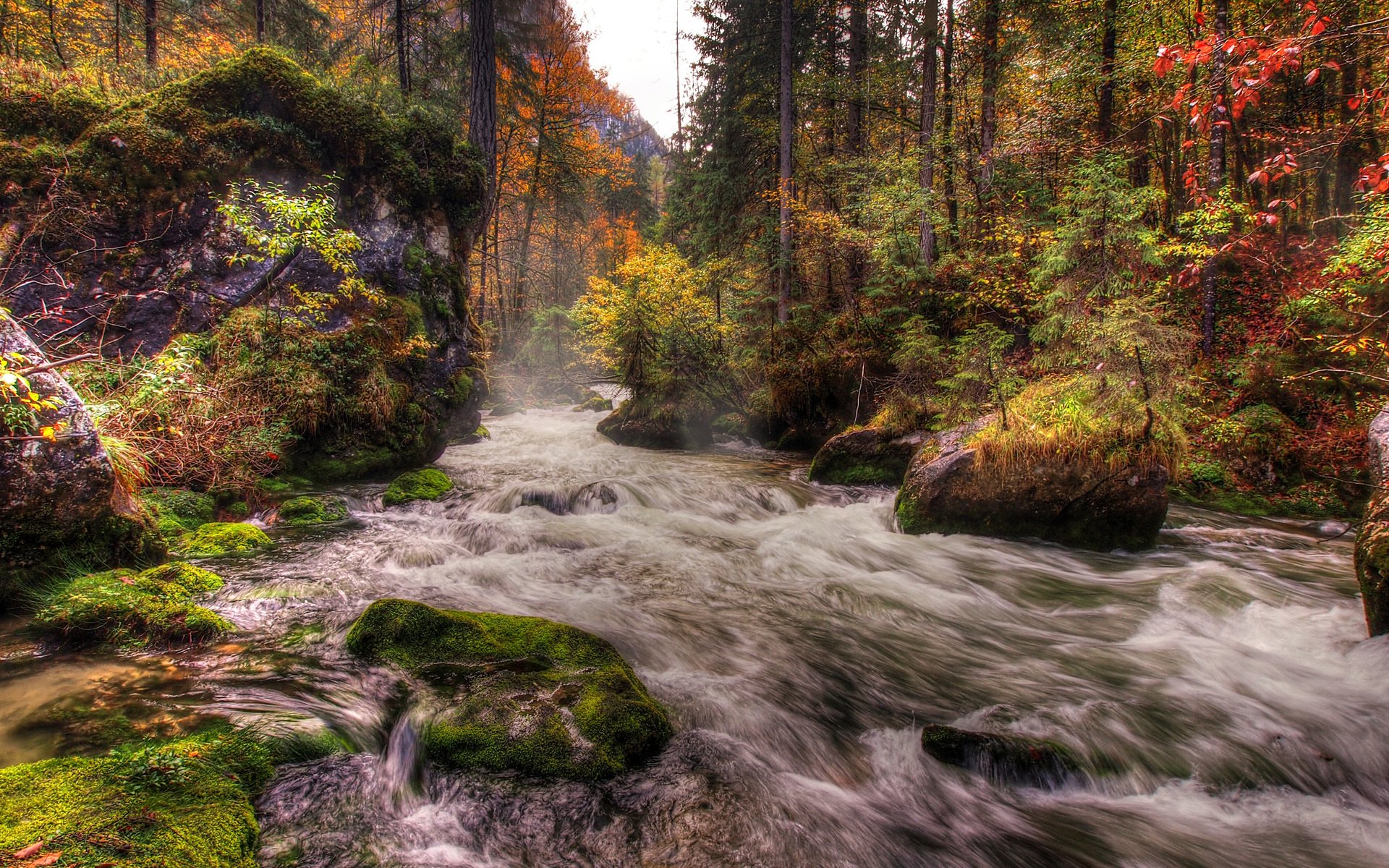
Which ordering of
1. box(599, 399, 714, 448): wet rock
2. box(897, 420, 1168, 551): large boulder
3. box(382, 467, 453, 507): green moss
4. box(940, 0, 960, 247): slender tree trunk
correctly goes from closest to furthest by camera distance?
box(897, 420, 1168, 551): large boulder
box(382, 467, 453, 507): green moss
box(940, 0, 960, 247): slender tree trunk
box(599, 399, 714, 448): wet rock

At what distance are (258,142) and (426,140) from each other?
265 cm

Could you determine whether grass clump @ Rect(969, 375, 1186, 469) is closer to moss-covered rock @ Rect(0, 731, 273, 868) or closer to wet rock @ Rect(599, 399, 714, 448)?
moss-covered rock @ Rect(0, 731, 273, 868)

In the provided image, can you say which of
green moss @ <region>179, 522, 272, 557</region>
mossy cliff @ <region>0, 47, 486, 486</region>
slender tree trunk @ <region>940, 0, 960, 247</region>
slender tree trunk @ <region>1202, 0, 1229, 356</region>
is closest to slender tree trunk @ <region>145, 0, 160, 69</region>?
mossy cliff @ <region>0, 47, 486, 486</region>

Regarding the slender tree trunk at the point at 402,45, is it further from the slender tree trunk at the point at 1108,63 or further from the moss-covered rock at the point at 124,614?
the slender tree trunk at the point at 1108,63

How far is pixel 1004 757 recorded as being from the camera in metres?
3.04

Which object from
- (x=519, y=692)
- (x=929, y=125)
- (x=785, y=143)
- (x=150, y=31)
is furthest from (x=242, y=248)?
(x=929, y=125)

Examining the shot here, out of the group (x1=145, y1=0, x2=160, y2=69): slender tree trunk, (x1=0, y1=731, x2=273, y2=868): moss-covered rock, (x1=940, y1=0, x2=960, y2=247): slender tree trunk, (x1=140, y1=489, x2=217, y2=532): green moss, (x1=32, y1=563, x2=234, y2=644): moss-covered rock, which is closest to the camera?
(x1=0, y1=731, x2=273, y2=868): moss-covered rock

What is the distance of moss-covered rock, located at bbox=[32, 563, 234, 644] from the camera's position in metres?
3.14

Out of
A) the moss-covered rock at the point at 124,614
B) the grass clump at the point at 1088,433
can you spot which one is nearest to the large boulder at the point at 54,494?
the moss-covered rock at the point at 124,614

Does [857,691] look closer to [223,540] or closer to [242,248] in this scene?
[223,540]

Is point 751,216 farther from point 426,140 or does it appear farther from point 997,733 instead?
point 997,733

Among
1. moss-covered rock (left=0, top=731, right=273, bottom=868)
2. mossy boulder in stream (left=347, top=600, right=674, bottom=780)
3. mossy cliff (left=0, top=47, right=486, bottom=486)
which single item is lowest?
mossy boulder in stream (left=347, top=600, right=674, bottom=780)

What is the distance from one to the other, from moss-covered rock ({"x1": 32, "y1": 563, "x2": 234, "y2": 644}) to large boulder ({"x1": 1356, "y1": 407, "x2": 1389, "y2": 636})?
8.01 meters

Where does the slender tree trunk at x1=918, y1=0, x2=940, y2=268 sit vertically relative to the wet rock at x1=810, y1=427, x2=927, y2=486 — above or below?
above
